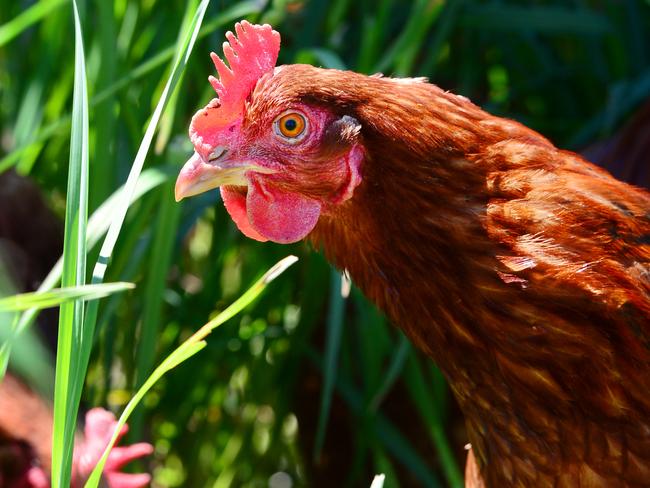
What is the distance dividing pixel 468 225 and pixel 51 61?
1.21 m

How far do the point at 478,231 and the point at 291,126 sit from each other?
234 mm

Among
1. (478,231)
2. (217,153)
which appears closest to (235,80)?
(217,153)

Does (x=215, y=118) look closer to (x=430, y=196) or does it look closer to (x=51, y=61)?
(x=430, y=196)

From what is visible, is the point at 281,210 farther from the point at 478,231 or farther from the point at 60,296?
the point at 60,296

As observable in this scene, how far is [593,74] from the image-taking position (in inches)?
91.1

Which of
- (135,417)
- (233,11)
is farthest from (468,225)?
(135,417)

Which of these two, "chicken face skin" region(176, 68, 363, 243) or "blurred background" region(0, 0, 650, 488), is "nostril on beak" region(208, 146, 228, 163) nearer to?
"chicken face skin" region(176, 68, 363, 243)

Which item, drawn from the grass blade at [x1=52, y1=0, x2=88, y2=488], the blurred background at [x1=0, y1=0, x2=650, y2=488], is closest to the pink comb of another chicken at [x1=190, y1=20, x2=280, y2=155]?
the grass blade at [x1=52, y1=0, x2=88, y2=488]

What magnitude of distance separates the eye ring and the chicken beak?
5 cm

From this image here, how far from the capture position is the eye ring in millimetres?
1104

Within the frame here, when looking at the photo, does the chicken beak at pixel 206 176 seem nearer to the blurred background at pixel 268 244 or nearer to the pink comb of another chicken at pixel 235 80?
the pink comb of another chicken at pixel 235 80

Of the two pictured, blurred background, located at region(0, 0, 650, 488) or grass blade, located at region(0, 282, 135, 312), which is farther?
blurred background, located at region(0, 0, 650, 488)

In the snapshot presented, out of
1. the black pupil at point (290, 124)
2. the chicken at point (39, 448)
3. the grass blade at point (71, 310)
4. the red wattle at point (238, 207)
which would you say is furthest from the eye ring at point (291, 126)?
the chicken at point (39, 448)

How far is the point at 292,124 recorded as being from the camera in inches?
43.7
